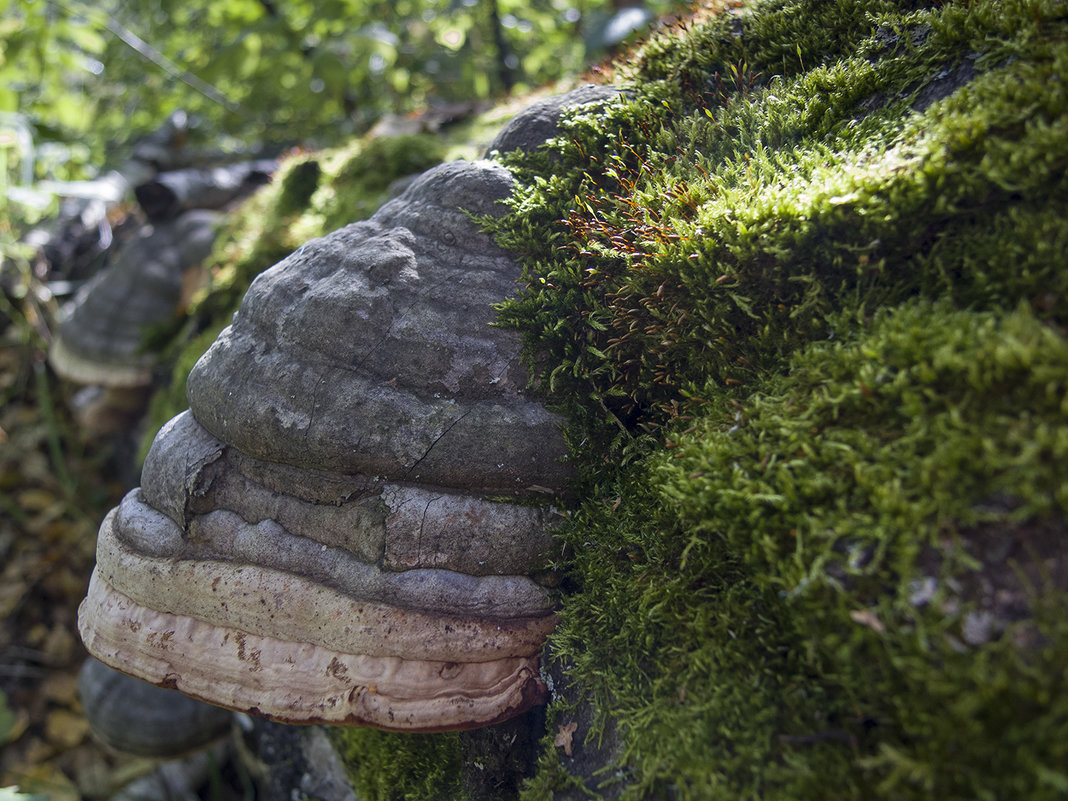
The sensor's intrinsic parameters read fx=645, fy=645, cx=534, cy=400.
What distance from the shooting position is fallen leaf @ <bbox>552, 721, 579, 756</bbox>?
1.82 metres

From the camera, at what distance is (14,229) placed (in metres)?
6.41

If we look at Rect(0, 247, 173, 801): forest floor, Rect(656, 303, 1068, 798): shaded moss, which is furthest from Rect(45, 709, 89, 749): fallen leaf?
Rect(656, 303, 1068, 798): shaded moss

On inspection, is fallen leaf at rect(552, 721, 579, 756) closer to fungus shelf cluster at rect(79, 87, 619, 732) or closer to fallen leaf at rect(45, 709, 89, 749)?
fungus shelf cluster at rect(79, 87, 619, 732)

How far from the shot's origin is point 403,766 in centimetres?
240

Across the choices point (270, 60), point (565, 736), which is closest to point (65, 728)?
point (565, 736)

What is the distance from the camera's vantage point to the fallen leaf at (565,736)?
1822 mm

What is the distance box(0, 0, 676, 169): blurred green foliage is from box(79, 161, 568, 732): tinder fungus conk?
4295mm

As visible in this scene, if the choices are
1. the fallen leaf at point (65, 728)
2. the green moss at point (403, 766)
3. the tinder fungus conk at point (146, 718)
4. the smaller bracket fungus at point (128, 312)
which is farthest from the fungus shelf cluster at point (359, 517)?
the fallen leaf at point (65, 728)

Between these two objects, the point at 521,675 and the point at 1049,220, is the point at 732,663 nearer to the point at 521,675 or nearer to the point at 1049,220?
the point at 521,675

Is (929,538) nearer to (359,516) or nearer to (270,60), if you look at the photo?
(359,516)

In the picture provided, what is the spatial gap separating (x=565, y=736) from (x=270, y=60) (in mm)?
6352

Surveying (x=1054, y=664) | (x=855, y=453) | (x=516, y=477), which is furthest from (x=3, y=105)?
(x=1054, y=664)

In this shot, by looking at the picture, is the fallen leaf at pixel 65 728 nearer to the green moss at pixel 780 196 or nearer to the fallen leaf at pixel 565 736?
the fallen leaf at pixel 565 736

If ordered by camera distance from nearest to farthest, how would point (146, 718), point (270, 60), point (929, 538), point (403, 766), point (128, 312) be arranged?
point (929, 538)
point (403, 766)
point (146, 718)
point (128, 312)
point (270, 60)
